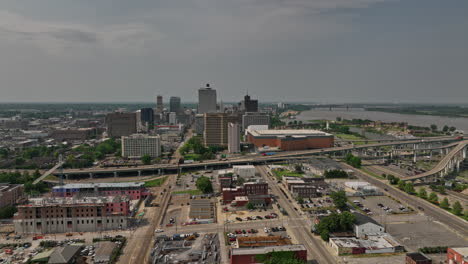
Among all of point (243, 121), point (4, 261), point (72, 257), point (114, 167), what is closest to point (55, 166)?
point (114, 167)

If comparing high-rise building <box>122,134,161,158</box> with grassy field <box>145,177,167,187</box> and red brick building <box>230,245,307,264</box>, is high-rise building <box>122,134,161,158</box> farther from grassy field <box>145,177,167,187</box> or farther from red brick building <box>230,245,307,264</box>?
red brick building <box>230,245,307,264</box>

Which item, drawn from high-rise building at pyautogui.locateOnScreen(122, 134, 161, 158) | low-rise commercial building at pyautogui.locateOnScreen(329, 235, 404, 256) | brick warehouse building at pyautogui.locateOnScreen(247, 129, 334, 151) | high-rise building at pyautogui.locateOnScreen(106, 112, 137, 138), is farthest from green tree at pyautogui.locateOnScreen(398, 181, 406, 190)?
high-rise building at pyautogui.locateOnScreen(106, 112, 137, 138)

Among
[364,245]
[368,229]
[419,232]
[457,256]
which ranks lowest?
[419,232]

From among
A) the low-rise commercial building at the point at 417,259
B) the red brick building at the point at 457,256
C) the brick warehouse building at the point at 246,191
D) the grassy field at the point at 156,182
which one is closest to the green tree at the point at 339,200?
the brick warehouse building at the point at 246,191

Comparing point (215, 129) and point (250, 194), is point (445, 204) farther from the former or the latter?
point (215, 129)

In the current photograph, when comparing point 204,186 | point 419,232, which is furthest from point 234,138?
point 419,232

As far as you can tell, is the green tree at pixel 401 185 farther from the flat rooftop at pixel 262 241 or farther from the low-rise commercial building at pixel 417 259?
the flat rooftop at pixel 262 241
